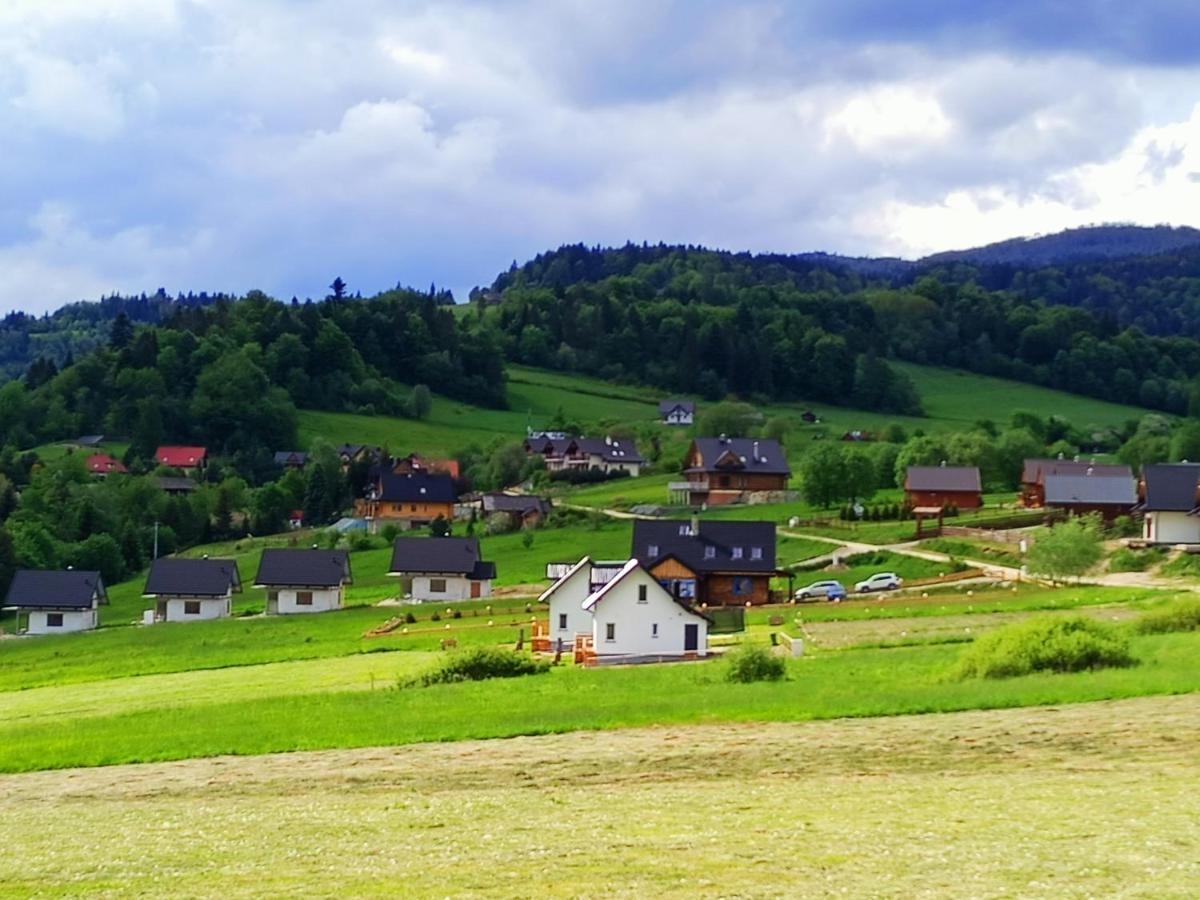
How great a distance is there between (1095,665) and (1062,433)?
125013 mm

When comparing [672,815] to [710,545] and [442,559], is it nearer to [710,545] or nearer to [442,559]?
[710,545]

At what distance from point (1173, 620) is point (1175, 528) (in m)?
41.6

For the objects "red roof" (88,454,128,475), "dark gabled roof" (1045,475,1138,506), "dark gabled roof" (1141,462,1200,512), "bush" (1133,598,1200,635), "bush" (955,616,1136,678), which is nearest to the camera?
"bush" (955,616,1136,678)

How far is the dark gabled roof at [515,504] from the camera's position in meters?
A: 120

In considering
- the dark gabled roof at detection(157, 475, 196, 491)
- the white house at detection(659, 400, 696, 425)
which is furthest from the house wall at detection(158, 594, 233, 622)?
the white house at detection(659, 400, 696, 425)

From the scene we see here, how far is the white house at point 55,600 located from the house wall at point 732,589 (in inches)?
1356

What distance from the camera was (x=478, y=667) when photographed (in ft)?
150

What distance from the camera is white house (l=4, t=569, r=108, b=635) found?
8731 centimetres

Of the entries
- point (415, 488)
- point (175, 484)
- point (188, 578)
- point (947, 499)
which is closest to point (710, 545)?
point (188, 578)

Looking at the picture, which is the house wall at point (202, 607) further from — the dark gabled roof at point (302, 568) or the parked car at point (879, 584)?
the parked car at point (879, 584)

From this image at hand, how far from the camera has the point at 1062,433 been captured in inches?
6196

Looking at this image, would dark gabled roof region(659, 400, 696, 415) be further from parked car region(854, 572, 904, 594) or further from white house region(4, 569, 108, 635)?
parked car region(854, 572, 904, 594)

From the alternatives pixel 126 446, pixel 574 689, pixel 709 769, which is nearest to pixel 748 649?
pixel 574 689

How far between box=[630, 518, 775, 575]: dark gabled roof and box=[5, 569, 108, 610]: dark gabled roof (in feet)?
105
